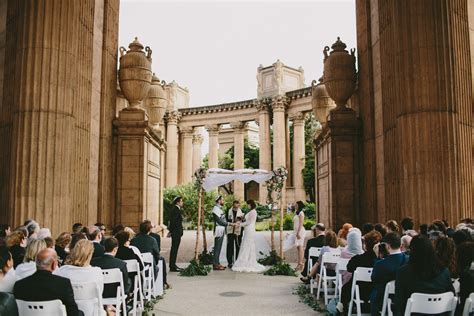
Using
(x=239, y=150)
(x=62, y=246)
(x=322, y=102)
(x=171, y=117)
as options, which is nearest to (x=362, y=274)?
(x=62, y=246)

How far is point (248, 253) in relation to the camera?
1414cm

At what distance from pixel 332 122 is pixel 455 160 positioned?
4986 millimetres

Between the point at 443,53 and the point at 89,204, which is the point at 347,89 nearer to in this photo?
the point at 443,53

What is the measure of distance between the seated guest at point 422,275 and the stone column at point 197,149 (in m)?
46.3

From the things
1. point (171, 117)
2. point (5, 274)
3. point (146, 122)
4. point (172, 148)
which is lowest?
point (5, 274)

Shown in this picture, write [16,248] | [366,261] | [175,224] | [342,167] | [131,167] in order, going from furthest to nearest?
[131,167], [342,167], [175,224], [366,261], [16,248]

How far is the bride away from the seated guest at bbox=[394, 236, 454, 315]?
922 centimetres

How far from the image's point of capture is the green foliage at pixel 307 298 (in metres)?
8.56

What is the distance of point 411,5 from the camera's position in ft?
39.9

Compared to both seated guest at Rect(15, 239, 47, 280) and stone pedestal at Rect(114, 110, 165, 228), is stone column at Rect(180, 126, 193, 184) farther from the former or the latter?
seated guest at Rect(15, 239, 47, 280)

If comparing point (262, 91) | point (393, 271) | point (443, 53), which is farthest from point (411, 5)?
point (262, 91)

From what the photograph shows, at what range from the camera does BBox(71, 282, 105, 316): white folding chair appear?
17.8 feet

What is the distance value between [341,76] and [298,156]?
25147 millimetres

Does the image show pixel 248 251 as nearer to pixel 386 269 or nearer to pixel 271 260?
pixel 271 260
